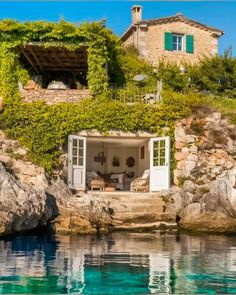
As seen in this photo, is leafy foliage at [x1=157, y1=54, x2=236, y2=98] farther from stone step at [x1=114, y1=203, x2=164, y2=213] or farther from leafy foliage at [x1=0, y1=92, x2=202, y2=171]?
stone step at [x1=114, y1=203, x2=164, y2=213]

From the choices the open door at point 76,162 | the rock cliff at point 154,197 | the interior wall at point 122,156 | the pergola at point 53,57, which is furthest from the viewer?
the interior wall at point 122,156

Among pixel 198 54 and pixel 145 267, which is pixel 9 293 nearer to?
pixel 145 267

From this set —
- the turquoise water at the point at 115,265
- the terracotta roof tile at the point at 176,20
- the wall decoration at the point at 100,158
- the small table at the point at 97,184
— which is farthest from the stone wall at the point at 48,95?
the terracotta roof tile at the point at 176,20

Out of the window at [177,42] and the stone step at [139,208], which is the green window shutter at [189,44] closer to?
the window at [177,42]

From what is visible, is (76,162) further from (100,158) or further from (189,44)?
(189,44)

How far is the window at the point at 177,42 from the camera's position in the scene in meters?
29.7

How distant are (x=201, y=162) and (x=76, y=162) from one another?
4.96m

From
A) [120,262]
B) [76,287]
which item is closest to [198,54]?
[120,262]

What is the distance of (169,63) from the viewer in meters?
28.0

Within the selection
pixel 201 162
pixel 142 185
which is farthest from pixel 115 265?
pixel 201 162

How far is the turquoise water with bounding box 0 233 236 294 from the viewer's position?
7836 mm

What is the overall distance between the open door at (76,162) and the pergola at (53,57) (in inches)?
159

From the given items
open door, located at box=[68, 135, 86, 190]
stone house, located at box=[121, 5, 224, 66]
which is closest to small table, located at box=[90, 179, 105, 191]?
open door, located at box=[68, 135, 86, 190]

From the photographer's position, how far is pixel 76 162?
19047 mm
